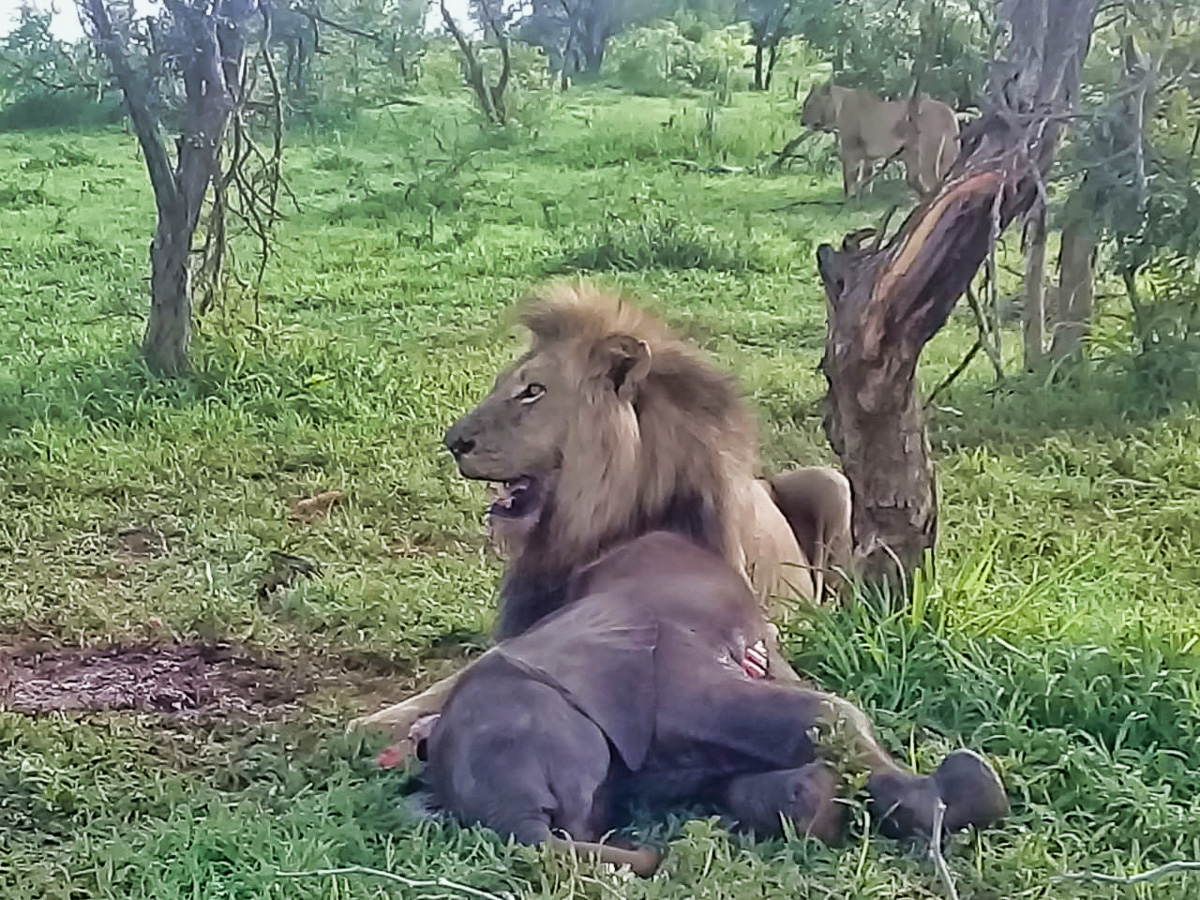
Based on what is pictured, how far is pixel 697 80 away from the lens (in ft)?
19.1

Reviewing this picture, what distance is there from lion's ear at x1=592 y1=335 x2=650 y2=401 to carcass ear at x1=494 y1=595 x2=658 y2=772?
310 mm

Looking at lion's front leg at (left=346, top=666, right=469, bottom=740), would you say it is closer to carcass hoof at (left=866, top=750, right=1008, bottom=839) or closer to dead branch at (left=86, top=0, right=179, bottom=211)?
carcass hoof at (left=866, top=750, right=1008, bottom=839)

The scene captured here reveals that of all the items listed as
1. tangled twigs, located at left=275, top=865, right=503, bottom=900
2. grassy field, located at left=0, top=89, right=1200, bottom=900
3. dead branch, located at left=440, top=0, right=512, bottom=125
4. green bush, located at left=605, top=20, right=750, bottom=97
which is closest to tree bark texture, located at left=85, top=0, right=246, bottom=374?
grassy field, located at left=0, top=89, right=1200, bottom=900

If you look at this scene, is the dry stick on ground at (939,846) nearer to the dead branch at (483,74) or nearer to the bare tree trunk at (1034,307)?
the bare tree trunk at (1034,307)

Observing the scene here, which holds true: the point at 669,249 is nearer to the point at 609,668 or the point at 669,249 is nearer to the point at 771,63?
the point at 771,63

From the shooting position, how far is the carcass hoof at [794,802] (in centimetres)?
201

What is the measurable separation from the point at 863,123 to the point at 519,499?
3862mm

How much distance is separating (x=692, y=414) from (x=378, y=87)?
3.85 m

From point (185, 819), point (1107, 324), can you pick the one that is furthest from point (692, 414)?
point (1107, 324)

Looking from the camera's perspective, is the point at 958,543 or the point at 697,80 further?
the point at 697,80

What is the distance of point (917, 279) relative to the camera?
2607 millimetres

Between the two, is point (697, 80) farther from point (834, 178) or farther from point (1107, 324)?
point (1107, 324)

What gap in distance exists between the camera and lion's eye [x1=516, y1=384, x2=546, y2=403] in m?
2.26

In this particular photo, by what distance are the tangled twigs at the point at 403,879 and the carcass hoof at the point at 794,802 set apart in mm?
335
